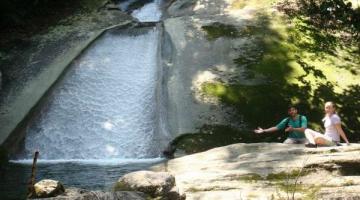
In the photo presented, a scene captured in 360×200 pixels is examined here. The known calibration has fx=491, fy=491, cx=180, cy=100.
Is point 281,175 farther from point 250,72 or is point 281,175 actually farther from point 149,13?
point 149,13

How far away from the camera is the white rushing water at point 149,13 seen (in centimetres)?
2159

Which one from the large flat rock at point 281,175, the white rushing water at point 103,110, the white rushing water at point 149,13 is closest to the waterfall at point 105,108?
the white rushing water at point 103,110

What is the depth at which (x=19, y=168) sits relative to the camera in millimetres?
12289

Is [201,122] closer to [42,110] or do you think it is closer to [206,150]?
[206,150]

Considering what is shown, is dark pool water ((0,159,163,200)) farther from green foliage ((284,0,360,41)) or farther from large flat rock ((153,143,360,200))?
green foliage ((284,0,360,41))

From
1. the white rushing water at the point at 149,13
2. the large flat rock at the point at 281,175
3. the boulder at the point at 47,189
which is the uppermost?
the white rushing water at the point at 149,13

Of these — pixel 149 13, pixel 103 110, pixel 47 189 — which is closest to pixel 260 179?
pixel 47 189

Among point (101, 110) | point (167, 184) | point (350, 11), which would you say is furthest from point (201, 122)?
point (350, 11)

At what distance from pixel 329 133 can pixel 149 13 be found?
43.7ft

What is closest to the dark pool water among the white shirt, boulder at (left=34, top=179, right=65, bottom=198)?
boulder at (left=34, top=179, right=65, bottom=198)

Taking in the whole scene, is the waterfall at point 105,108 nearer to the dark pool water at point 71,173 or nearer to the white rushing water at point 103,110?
the white rushing water at point 103,110

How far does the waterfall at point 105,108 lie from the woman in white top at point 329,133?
14.5 feet

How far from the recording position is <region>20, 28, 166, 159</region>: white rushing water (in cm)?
1345

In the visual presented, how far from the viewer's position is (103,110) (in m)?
14.8
